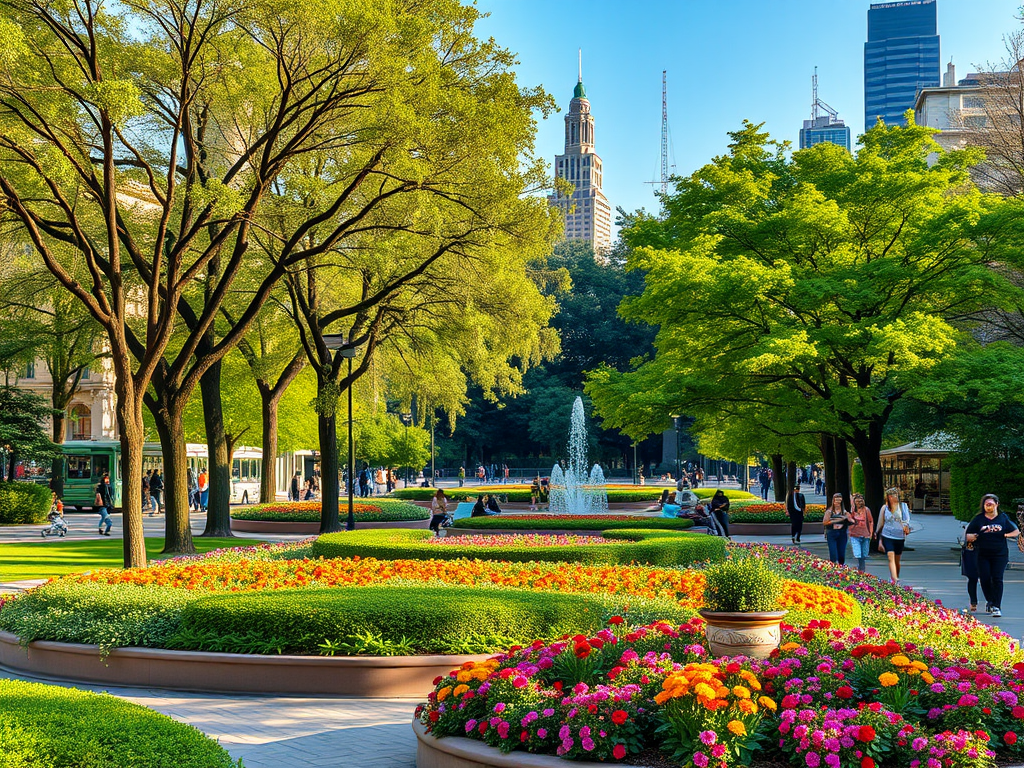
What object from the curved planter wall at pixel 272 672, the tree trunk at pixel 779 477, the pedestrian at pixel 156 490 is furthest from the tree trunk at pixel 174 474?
the tree trunk at pixel 779 477

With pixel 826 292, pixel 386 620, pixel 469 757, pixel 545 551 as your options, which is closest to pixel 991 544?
pixel 545 551

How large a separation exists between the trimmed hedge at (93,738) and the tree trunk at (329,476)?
21678 millimetres

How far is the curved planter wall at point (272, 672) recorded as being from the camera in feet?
30.8

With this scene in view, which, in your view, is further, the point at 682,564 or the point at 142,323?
the point at 142,323

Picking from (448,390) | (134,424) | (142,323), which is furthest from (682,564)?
(142,323)

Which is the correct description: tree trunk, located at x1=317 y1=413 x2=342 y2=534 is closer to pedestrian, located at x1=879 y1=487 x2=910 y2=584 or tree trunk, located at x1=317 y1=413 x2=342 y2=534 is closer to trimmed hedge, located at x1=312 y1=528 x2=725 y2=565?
trimmed hedge, located at x1=312 y1=528 x2=725 y2=565

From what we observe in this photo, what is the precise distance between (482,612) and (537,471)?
83274 mm

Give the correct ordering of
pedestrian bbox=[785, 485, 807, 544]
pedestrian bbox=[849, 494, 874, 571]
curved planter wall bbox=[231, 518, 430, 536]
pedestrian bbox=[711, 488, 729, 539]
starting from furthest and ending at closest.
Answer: curved planter wall bbox=[231, 518, 430, 536]
pedestrian bbox=[785, 485, 807, 544]
pedestrian bbox=[711, 488, 729, 539]
pedestrian bbox=[849, 494, 874, 571]

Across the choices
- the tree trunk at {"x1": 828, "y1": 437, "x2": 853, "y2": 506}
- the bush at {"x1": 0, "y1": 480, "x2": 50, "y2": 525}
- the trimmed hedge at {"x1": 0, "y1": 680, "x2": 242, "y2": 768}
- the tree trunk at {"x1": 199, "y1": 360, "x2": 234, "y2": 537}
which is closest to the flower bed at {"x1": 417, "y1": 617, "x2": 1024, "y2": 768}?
the trimmed hedge at {"x1": 0, "y1": 680, "x2": 242, "y2": 768}

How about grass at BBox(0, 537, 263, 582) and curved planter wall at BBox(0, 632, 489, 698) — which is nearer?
curved planter wall at BBox(0, 632, 489, 698)

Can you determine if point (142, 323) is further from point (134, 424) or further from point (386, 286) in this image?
point (134, 424)

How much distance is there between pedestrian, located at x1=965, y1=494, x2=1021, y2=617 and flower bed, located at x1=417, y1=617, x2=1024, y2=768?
8327mm

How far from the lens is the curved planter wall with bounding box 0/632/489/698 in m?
9.38

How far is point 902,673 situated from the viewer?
6375 millimetres
